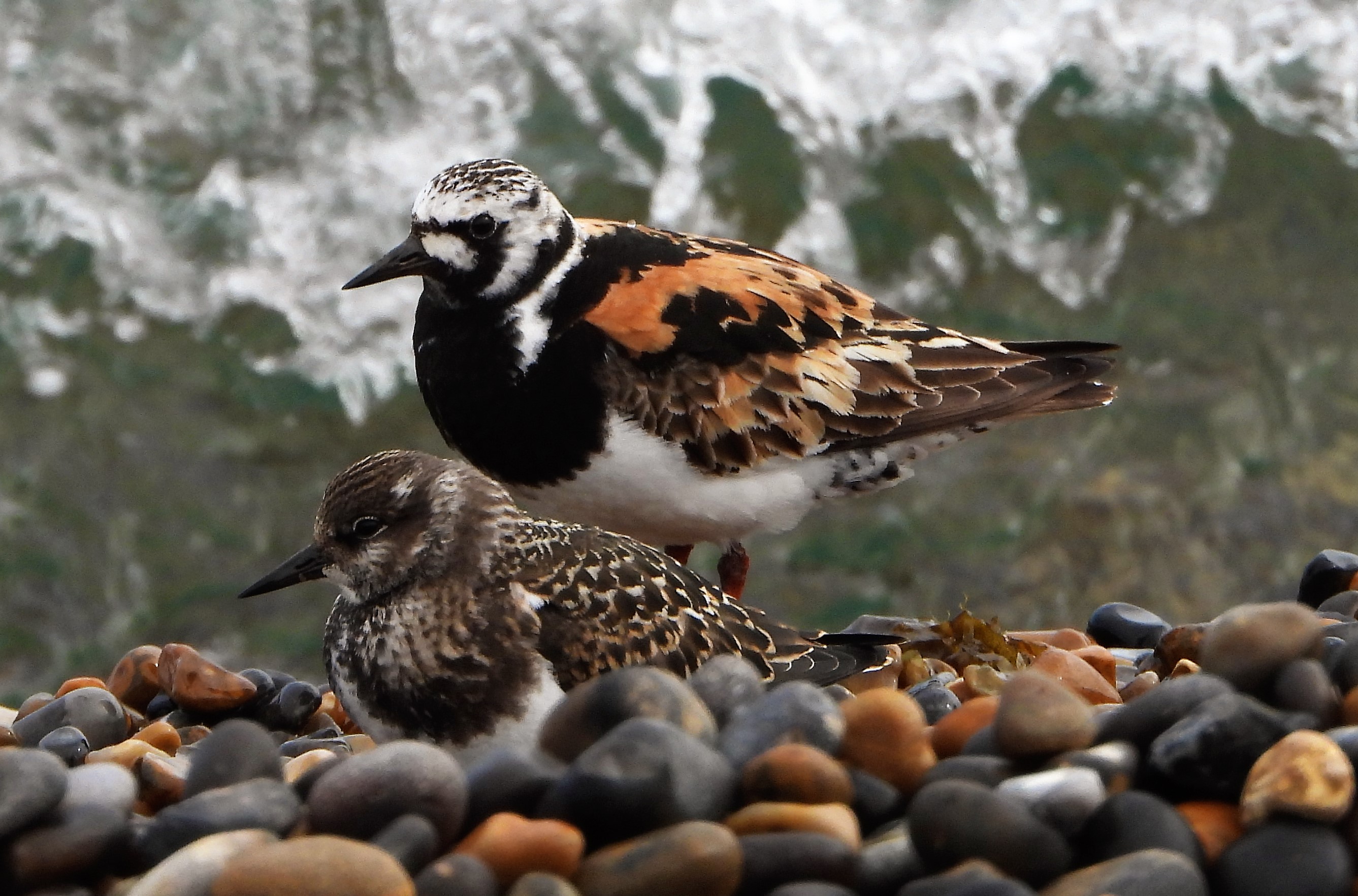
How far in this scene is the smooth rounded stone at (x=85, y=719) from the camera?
341 centimetres

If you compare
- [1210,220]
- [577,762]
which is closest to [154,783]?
[577,762]

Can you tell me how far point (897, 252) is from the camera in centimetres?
1099

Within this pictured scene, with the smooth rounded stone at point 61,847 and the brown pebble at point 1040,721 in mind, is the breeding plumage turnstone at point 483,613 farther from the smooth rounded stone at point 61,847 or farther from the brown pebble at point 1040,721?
the brown pebble at point 1040,721

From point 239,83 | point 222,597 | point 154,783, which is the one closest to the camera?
point 154,783

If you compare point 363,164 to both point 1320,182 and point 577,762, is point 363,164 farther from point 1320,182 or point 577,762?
point 577,762

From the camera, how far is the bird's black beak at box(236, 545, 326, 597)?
3.27 m

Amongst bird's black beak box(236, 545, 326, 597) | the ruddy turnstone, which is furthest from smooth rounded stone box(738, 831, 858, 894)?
the ruddy turnstone

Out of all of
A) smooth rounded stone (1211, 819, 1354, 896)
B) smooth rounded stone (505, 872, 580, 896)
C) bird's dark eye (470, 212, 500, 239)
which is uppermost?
bird's dark eye (470, 212, 500, 239)

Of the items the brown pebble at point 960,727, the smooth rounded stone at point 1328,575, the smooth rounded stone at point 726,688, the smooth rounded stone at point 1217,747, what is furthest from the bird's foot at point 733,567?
the smooth rounded stone at point 1217,747

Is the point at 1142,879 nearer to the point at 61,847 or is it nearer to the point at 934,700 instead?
the point at 934,700

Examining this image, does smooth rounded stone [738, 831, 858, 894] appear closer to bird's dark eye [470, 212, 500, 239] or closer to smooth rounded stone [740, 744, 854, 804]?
smooth rounded stone [740, 744, 854, 804]

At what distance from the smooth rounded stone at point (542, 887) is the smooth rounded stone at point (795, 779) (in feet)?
1.03

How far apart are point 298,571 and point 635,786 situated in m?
1.45

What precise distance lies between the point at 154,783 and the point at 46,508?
7667 millimetres
